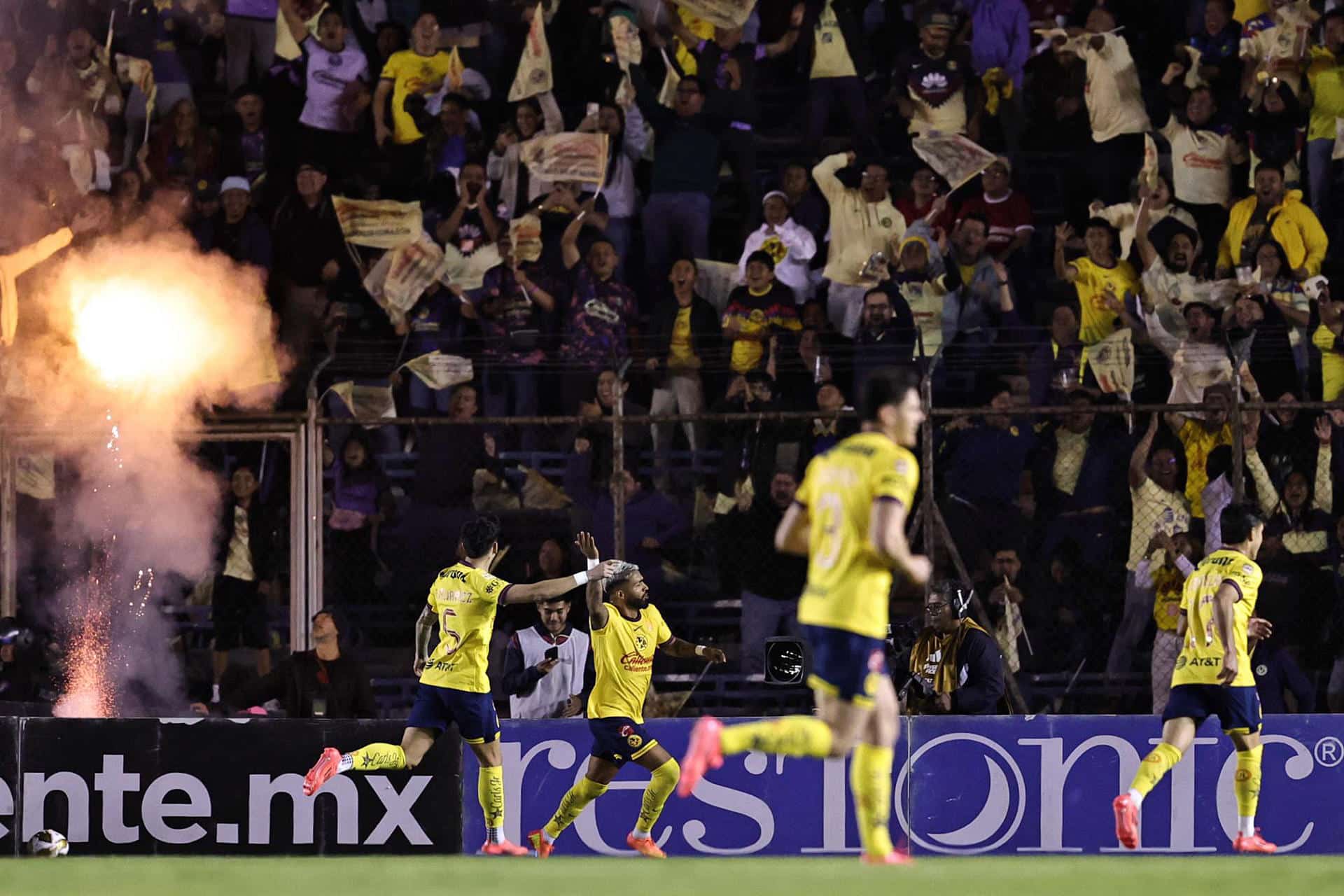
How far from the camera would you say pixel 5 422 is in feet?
46.1

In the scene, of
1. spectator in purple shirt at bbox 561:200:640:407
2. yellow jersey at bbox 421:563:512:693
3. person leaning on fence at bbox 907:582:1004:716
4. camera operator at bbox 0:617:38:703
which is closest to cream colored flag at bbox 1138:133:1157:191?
spectator in purple shirt at bbox 561:200:640:407

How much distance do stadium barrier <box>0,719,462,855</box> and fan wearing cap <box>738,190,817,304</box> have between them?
5114mm

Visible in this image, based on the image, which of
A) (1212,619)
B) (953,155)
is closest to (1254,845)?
(1212,619)

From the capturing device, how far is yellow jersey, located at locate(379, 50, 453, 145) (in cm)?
1720

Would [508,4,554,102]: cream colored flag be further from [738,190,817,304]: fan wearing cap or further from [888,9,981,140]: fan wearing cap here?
[888,9,981,140]: fan wearing cap

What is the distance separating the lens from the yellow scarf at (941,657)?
1305 centimetres

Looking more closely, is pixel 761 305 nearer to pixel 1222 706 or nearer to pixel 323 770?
pixel 1222 706

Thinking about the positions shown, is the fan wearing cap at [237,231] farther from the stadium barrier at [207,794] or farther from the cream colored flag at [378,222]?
the stadium barrier at [207,794]

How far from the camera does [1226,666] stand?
11.5m

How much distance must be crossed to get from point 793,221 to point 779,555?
3.38m

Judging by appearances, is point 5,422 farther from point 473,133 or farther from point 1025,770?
point 1025,770

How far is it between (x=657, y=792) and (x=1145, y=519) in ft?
13.8

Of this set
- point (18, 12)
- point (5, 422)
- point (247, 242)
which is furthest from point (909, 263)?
point (18, 12)

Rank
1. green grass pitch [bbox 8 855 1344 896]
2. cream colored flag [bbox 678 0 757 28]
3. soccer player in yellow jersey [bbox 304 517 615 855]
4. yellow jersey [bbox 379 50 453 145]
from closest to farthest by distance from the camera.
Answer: green grass pitch [bbox 8 855 1344 896] < soccer player in yellow jersey [bbox 304 517 615 855] < yellow jersey [bbox 379 50 453 145] < cream colored flag [bbox 678 0 757 28]
